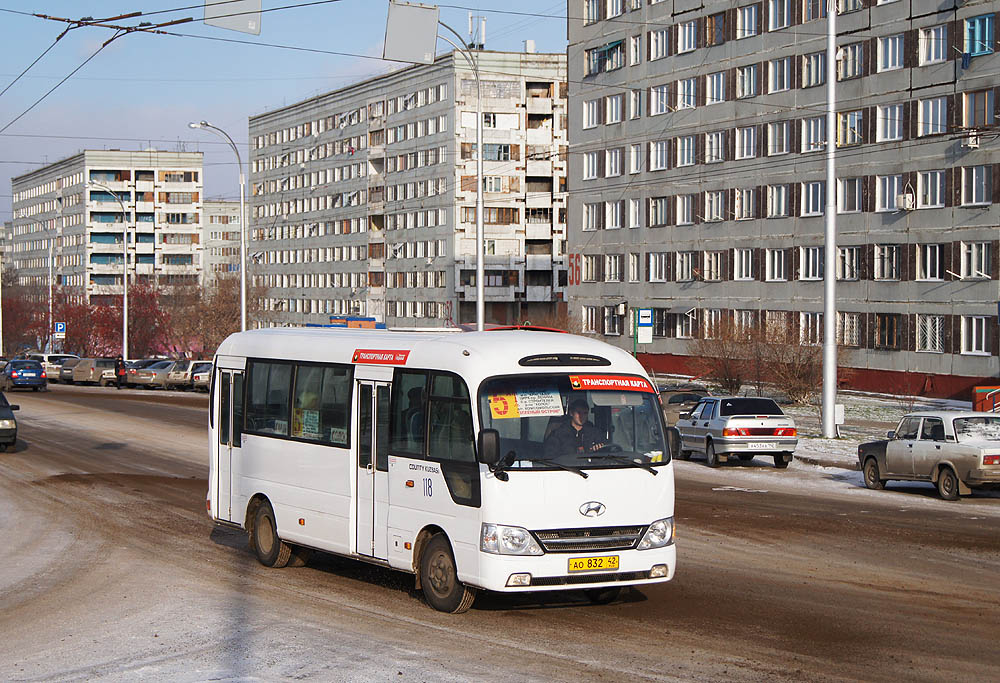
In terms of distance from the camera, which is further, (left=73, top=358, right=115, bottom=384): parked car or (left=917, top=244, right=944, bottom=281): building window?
(left=73, top=358, right=115, bottom=384): parked car

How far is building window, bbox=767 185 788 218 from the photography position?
2372 inches

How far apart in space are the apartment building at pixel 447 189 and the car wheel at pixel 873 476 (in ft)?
250

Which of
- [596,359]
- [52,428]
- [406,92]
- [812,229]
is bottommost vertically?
[52,428]

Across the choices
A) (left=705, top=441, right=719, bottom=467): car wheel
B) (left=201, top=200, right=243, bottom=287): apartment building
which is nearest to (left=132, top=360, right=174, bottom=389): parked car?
(left=705, top=441, right=719, bottom=467): car wheel

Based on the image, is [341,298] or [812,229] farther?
[341,298]

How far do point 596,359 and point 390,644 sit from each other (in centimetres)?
338

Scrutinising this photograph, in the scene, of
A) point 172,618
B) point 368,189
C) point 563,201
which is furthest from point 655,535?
point 368,189

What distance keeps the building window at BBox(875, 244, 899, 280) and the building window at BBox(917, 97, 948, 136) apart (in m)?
5.01

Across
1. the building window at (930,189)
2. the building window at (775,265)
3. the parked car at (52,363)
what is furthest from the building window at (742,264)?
the parked car at (52,363)

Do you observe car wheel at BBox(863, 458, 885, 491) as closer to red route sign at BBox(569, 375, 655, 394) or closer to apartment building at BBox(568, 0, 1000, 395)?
red route sign at BBox(569, 375, 655, 394)

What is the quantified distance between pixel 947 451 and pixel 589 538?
12297 mm

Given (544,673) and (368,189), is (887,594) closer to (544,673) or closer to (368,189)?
(544,673)

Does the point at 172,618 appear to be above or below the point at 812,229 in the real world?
below

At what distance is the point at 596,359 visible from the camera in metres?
12.0
